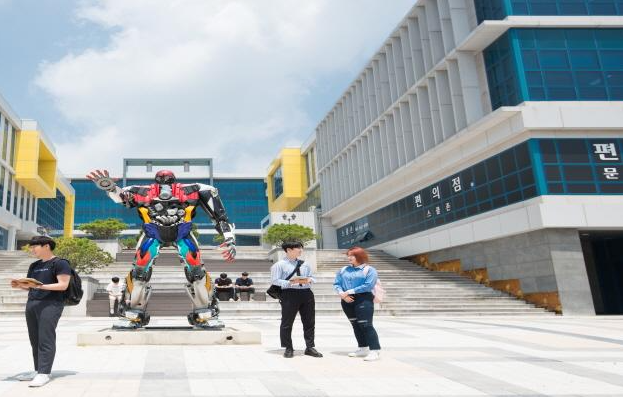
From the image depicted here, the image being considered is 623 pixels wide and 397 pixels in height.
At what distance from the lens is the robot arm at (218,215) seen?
826 cm

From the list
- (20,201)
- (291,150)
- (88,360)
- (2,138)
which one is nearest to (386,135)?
(291,150)

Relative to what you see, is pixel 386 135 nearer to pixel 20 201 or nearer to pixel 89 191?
pixel 20 201

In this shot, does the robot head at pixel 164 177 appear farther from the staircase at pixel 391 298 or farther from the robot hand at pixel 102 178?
the staircase at pixel 391 298

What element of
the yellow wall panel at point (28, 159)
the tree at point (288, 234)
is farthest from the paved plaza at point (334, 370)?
the yellow wall panel at point (28, 159)

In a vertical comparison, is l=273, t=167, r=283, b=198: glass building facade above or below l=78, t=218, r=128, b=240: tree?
above

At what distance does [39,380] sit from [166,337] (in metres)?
3.05

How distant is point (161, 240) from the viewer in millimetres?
7660

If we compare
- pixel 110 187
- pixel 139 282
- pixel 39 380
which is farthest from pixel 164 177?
pixel 39 380

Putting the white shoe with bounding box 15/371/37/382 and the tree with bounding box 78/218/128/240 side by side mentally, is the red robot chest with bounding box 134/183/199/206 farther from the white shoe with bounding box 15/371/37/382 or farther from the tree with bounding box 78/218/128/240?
the tree with bounding box 78/218/128/240

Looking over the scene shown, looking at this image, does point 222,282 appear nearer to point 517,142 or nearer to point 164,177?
point 164,177

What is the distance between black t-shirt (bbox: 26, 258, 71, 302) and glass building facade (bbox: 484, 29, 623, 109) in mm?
19344

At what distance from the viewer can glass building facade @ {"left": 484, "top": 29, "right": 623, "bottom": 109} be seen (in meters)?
19.6

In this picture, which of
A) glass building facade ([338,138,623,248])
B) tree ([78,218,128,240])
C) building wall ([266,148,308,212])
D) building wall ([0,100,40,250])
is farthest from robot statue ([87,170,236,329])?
building wall ([266,148,308,212])

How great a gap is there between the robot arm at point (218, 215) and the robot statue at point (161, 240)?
258mm
